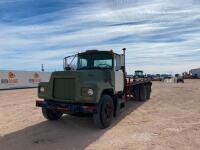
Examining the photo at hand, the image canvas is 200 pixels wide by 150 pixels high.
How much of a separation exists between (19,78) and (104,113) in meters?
29.5

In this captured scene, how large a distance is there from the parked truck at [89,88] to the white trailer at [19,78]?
2469 cm

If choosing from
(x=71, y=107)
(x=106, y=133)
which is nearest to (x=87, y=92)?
(x=71, y=107)

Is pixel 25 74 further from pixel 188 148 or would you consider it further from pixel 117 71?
pixel 188 148

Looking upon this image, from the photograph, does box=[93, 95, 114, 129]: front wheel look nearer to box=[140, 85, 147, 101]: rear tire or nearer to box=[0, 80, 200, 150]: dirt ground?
box=[0, 80, 200, 150]: dirt ground

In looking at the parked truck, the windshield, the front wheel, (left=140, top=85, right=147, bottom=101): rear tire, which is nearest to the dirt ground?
the front wheel

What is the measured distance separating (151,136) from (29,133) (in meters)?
3.83

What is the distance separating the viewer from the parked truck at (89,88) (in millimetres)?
8742

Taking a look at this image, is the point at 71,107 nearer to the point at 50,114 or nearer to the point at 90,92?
the point at 90,92

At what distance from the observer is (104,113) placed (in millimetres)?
9227

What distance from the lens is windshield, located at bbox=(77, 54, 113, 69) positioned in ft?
34.5

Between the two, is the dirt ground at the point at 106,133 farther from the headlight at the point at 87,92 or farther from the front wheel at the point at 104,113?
the headlight at the point at 87,92

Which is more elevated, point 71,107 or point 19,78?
point 19,78

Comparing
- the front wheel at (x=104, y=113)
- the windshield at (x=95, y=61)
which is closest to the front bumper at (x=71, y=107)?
the front wheel at (x=104, y=113)

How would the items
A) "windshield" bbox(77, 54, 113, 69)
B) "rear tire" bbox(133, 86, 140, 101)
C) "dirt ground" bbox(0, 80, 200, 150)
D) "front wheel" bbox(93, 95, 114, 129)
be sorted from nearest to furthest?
"dirt ground" bbox(0, 80, 200, 150), "front wheel" bbox(93, 95, 114, 129), "windshield" bbox(77, 54, 113, 69), "rear tire" bbox(133, 86, 140, 101)
